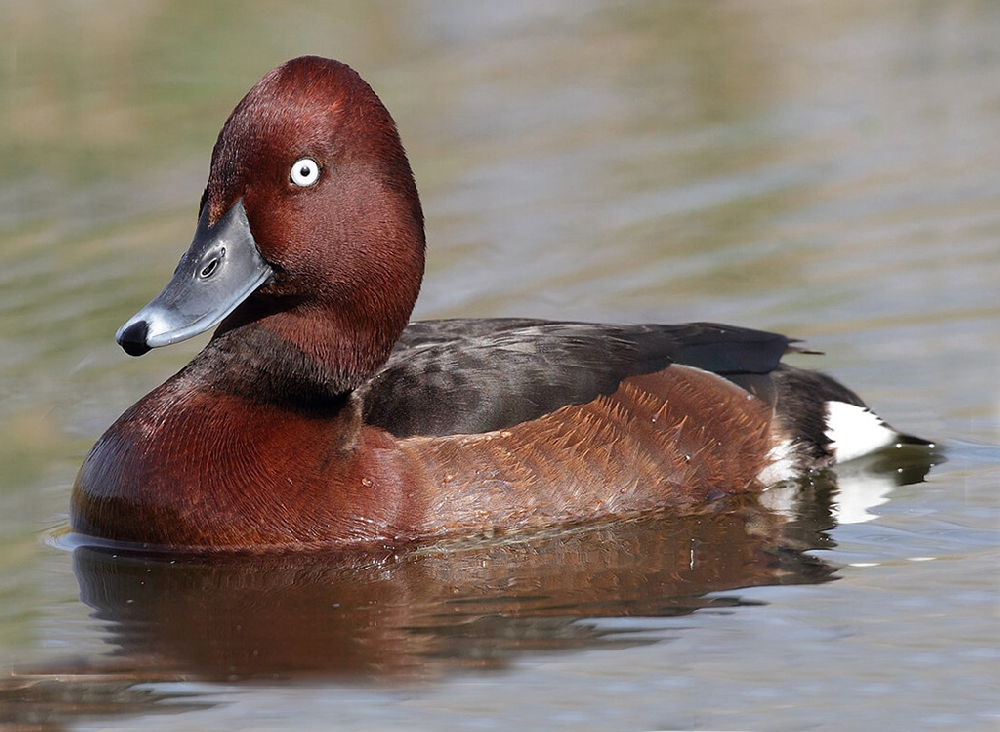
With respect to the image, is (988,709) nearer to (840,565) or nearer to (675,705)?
(675,705)

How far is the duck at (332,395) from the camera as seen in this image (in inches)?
256

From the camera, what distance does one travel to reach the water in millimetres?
5508

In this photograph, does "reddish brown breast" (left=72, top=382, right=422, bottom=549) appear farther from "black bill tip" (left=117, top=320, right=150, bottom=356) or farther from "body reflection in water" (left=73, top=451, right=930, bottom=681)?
"black bill tip" (left=117, top=320, right=150, bottom=356)

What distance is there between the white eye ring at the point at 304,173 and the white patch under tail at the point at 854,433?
2518mm

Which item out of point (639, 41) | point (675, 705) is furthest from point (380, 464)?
point (639, 41)

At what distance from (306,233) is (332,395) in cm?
64

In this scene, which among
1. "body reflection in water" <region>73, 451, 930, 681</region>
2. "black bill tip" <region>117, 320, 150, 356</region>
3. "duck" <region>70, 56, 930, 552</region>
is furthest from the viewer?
"duck" <region>70, 56, 930, 552</region>

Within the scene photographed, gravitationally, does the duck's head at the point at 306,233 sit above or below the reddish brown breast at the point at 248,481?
above

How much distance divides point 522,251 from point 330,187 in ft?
11.9

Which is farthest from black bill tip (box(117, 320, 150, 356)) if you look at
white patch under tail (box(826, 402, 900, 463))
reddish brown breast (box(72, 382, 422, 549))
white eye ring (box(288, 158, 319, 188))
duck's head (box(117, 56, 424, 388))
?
white patch under tail (box(826, 402, 900, 463))

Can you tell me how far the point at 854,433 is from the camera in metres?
7.68

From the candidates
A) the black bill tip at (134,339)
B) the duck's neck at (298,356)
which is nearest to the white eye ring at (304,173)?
the duck's neck at (298,356)

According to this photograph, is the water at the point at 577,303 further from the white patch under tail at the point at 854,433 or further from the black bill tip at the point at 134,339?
the black bill tip at the point at 134,339

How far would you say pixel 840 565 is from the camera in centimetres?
645
